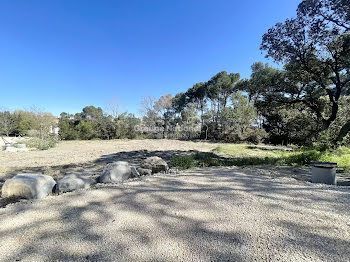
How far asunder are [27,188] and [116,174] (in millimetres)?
1194

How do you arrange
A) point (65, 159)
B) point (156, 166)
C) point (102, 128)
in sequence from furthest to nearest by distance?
point (102, 128) < point (65, 159) < point (156, 166)

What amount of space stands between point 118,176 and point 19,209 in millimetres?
1355

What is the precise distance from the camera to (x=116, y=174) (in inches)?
118

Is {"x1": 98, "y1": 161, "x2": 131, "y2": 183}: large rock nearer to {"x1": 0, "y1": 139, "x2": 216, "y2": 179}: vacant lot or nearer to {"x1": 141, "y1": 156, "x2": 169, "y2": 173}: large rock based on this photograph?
{"x1": 141, "y1": 156, "x2": 169, "y2": 173}: large rock

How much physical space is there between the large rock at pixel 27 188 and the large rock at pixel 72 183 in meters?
0.16

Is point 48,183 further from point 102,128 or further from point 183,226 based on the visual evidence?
point 102,128

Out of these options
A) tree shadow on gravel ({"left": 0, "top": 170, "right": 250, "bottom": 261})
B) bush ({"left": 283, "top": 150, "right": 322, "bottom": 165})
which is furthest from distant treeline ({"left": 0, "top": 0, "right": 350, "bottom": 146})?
tree shadow on gravel ({"left": 0, "top": 170, "right": 250, "bottom": 261})

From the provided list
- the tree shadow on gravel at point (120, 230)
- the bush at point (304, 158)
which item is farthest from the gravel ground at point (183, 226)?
the bush at point (304, 158)

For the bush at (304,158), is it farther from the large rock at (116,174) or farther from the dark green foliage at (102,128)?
the dark green foliage at (102,128)

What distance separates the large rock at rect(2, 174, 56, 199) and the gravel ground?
0.45 m

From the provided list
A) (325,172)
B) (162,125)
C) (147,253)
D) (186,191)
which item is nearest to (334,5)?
(325,172)

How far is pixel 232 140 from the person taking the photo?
14.0 metres

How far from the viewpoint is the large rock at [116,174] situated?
294cm

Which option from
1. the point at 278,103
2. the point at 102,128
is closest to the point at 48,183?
the point at 278,103
